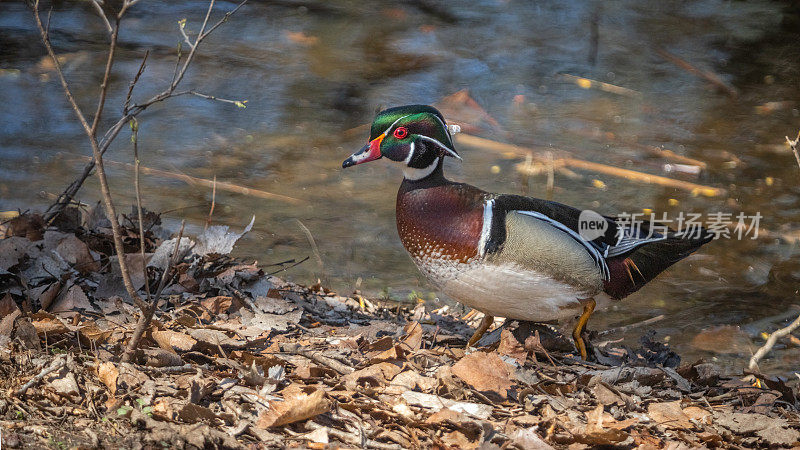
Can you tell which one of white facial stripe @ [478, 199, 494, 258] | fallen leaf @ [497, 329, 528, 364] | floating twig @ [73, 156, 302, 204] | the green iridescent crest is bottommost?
floating twig @ [73, 156, 302, 204]

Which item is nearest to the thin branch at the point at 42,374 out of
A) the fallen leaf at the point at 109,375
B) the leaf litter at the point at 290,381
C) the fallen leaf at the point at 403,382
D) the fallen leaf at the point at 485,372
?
the leaf litter at the point at 290,381

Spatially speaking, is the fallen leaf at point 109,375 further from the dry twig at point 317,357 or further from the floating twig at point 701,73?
the floating twig at point 701,73

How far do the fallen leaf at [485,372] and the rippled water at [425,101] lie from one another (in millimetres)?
2100

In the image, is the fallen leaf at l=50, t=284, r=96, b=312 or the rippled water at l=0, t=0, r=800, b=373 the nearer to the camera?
the fallen leaf at l=50, t=284, r=96, b=312

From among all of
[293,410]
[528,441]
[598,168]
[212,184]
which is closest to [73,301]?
[293,410]

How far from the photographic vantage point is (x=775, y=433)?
2.96 metres

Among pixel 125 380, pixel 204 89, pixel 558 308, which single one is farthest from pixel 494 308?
pixel 204 89

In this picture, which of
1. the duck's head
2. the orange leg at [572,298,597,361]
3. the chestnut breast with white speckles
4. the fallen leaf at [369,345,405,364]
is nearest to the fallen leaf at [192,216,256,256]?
the duck's head

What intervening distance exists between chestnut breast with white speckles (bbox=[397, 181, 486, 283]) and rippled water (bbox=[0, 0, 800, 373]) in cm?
168

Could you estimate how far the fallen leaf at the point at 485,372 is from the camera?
2.94 metres

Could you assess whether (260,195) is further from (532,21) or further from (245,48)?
(532,21)

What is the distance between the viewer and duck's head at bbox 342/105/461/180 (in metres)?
3.48

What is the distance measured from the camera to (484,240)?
11.1 ft

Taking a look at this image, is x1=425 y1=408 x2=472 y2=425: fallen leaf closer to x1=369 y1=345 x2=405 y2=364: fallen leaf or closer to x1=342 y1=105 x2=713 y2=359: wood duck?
x1=369 y1=345 x2=405 y2=364: fallen leaf
